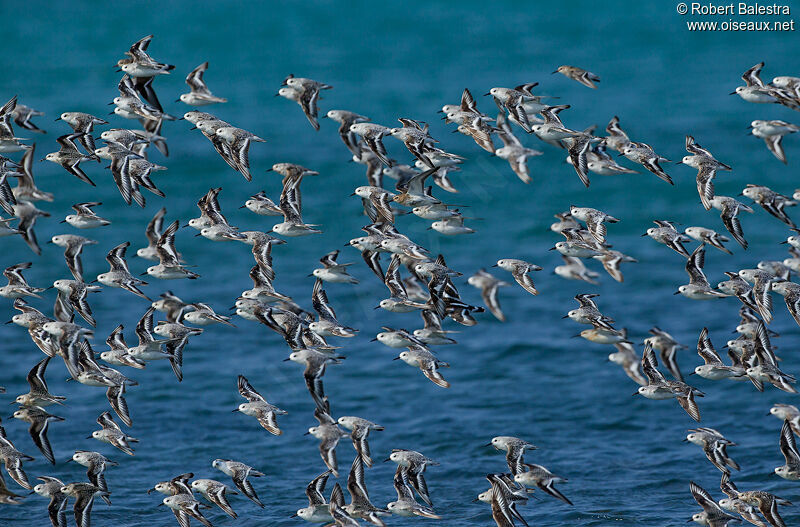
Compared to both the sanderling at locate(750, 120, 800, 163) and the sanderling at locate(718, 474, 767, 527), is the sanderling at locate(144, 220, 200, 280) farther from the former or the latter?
the sanderling at locate(750, 120, 800, 163)

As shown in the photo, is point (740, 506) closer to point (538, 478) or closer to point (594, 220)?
point (538, 478)

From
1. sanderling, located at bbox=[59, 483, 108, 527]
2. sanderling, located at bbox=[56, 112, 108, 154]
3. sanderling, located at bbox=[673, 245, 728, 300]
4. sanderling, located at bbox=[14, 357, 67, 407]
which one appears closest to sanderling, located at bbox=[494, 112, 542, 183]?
sanderling, located at bbox=[673, 245, 728, 300]

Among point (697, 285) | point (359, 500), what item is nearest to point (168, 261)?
point (359, 500)

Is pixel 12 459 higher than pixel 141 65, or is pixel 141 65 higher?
pixel 141 65

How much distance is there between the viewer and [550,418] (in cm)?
3066

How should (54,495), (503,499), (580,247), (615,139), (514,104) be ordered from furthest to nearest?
1. (615,139)
2. (514,104)
3. (580,247)
4. (54,495)
5. (503,499)

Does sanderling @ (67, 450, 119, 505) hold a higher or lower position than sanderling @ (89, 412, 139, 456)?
lower

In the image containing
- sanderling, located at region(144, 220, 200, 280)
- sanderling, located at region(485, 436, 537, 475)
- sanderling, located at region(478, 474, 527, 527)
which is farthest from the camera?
sanderling, located at region(144, 220, 200, 280)

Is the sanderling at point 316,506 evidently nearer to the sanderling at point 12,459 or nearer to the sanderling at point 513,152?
the sanderling at point 12,459

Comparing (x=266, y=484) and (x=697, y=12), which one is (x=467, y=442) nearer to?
(x=266, y=484)

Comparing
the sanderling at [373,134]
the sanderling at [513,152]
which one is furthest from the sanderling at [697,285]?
the sanderling at [373,134]

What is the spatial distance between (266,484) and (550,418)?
8298 millimetres

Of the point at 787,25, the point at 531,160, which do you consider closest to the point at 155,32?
the point at 531,160

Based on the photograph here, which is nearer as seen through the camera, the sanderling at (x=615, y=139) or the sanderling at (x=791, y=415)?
the sanderling at (x=791, y=415)
